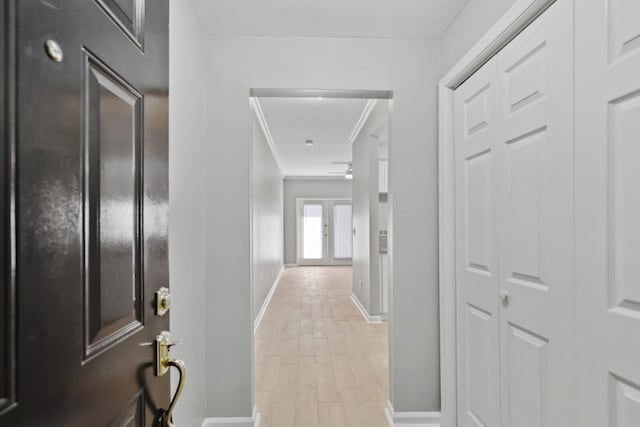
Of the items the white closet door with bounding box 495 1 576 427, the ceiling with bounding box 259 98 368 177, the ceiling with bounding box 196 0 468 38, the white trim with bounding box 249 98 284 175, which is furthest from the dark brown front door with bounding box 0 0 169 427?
the ceiling with bounding box 259 98 368 177

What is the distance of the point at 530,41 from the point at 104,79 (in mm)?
1451

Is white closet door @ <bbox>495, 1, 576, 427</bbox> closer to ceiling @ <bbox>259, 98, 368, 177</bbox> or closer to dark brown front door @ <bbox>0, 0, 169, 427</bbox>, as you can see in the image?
dark brown front door @ <bbox>0, 0, 169, 427</bbox>

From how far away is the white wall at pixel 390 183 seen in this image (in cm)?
218

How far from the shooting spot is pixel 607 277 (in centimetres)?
106

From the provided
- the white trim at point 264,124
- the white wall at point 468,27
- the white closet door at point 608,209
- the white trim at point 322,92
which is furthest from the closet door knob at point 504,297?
the white trim at point 264,124

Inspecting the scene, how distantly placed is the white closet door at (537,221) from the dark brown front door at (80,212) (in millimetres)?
1257

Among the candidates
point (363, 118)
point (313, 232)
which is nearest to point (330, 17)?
point (363, 118)

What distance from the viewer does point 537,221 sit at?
4.53 feet

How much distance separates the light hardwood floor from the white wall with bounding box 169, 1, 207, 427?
2.32ft

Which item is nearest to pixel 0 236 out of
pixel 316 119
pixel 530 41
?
pixel 530 41

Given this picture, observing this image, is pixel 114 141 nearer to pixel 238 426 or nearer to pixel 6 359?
pixel 6 359

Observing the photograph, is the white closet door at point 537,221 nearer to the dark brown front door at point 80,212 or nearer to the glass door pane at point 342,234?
the dark brown front door at point 80,212

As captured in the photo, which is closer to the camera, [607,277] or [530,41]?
[607,277]

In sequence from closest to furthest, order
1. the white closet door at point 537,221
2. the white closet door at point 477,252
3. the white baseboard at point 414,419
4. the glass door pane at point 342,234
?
the white closet door at point 537,221 → the white closet door at point 477,252 → the white baseboard at point 414,419 → the glass door pane at point 342,234
